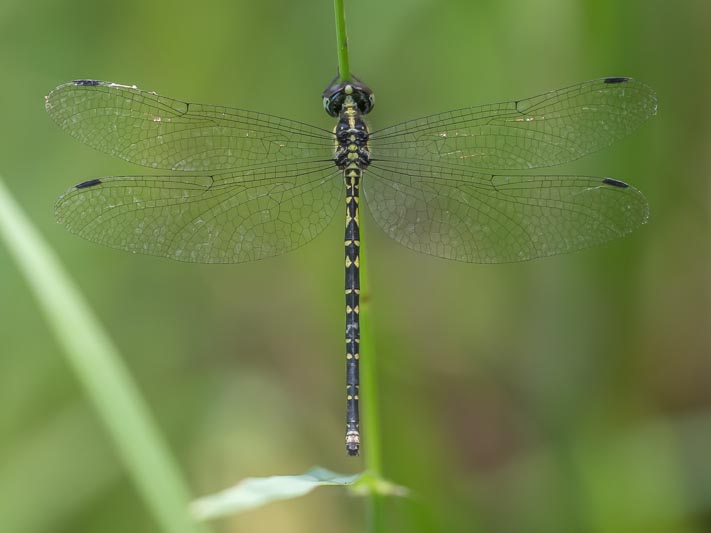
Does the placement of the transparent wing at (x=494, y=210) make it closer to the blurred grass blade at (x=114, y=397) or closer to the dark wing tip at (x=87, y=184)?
the dark wing tip at (x=87, y=184)

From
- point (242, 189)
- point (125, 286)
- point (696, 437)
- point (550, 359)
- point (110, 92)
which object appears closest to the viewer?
point (110, 92)

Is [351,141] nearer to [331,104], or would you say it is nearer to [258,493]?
[331,104]

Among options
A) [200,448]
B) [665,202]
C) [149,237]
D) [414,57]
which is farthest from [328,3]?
[200,448]

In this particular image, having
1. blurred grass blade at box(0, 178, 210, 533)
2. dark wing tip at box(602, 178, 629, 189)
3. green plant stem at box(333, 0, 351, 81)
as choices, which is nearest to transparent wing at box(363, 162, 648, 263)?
dark wing tip at box(602, 178, 629, 189)

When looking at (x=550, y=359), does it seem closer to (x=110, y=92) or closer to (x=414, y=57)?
(x=414, y=57)

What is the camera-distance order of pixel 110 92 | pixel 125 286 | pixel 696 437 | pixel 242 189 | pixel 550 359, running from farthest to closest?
pixel 125 286 → pixel 550 359 → pixel 696 437 → pixel 242 189 → pixel 110 92

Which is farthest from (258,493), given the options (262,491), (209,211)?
(209,211)

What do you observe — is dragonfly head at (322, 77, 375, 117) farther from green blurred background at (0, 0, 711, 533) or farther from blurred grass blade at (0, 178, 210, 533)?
blurred grass blade at (0, 178, 210, 533)
